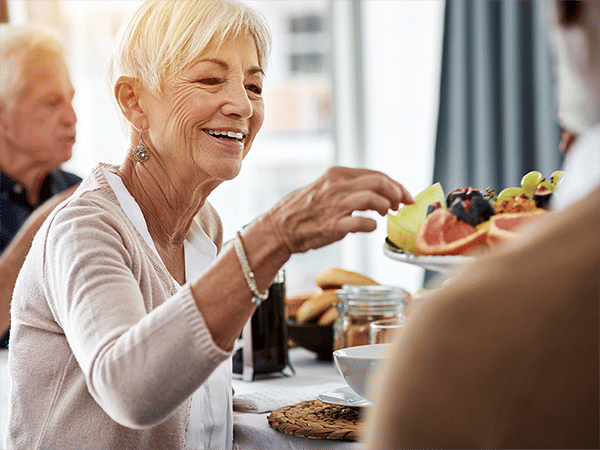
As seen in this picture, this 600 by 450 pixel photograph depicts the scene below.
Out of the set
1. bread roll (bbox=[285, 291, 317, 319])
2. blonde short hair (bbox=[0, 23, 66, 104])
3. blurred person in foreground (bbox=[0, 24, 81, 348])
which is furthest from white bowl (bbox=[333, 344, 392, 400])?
blonde short hair (bbox=[0, 23, 66, 104])

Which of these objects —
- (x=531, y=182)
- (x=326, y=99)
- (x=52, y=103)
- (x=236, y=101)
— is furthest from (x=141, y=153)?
(x=326, y=99)

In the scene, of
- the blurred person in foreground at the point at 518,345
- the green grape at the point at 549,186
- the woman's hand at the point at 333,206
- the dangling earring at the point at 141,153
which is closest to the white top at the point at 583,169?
the blurred person in foreground at the point at 518,345

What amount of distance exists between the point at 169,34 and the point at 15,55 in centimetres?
112

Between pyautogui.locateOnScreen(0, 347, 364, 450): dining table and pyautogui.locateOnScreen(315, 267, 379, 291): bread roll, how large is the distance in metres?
0.18

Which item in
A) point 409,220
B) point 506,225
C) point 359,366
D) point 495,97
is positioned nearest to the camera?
point 506,225

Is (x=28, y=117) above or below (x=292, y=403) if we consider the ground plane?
above

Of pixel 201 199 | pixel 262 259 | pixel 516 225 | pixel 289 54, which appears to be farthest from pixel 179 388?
pixel 289 54

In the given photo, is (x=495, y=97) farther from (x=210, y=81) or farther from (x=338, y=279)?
(x=210, y=81)

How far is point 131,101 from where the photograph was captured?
1.15 m

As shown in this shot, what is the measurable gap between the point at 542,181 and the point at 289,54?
13.8ft

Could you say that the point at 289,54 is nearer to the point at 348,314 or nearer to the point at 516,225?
the point at 348,314

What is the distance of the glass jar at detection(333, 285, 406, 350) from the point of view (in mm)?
1310

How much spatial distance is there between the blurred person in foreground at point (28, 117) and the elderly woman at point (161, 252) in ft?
2.77

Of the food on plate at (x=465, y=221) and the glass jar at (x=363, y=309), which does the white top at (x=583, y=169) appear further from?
the glass jar at (x=363, y=309)
